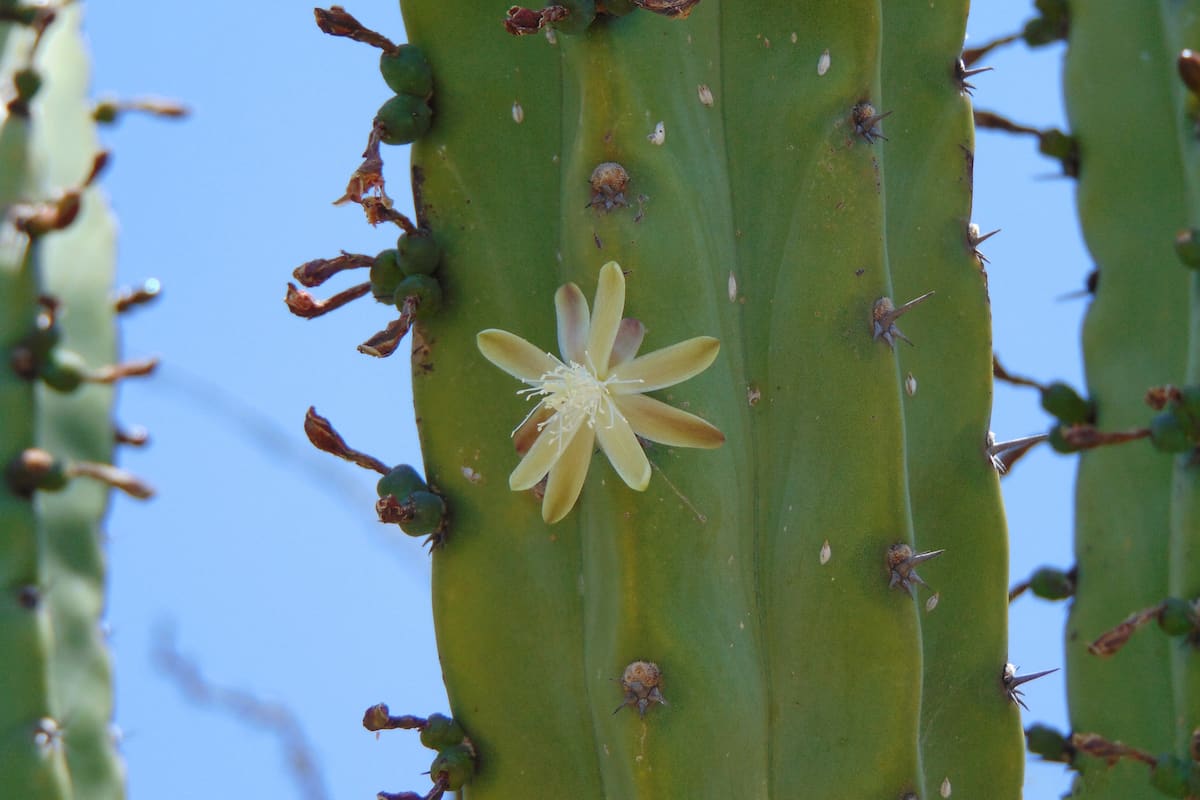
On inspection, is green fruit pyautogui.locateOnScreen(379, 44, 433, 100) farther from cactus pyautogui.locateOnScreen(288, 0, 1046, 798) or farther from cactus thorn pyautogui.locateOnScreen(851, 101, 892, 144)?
cactus thorn pyautogui.locateOnScreen(851, 101, 892, 144)

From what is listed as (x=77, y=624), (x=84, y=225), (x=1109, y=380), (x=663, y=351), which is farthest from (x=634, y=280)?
(x=84, y=225)

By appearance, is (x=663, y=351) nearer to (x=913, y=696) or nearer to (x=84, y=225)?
(x=913, y=696)

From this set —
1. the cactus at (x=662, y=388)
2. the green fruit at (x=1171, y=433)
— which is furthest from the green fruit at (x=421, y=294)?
the green fruit at (x=1171, y=433)

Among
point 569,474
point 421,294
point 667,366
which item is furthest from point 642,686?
point 421,294

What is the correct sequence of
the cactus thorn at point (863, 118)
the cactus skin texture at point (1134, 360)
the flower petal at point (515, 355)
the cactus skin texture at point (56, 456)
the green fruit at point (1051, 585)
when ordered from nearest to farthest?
1. the flower petal at point (515, 355)
2. the cactus thorn at point (863, 118)
3. the cactus skin texture at point (1134, 360)
4. the green fruit at point (1051, 585)
5. the cactus skin texture at point (56, 456)

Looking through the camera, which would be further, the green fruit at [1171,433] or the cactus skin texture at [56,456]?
the cactus skin texture at [56,456]

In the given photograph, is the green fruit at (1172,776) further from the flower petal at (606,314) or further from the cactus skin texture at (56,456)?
the cactus skin texture at (56,456)
